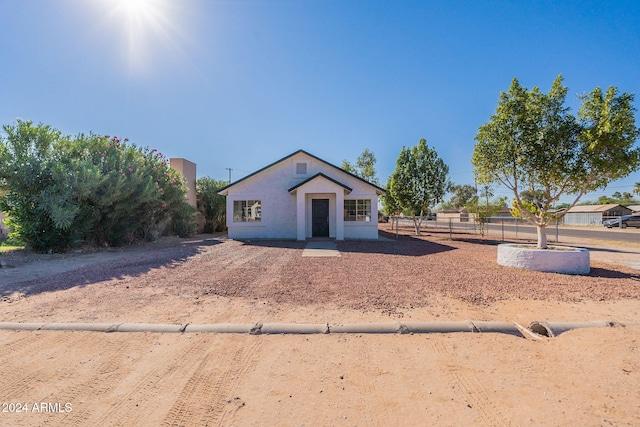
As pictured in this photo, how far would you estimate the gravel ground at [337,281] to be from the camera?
546 cm

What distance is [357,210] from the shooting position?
55.8ft

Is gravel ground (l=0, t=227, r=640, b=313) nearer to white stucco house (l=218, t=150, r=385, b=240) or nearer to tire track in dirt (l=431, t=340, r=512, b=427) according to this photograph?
tire track in dirt (l=431, t=340, r=512, b=427)

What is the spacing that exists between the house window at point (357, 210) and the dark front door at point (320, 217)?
47.6 inches

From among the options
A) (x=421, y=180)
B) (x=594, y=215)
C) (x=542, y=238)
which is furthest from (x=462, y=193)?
(x=542, y=238)

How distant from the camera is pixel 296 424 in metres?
2.21

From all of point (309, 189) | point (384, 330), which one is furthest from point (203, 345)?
point (309, 189)

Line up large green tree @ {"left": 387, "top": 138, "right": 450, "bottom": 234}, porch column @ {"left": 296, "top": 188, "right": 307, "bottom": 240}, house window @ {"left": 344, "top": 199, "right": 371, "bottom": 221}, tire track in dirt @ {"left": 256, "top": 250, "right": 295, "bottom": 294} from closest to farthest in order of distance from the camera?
tire track in dirt @ {"left": 256, "top": 250, "right": 295, "bottom": 294} → porch column @ {"left": 296, "top": 188, "right": 307, "bottom": 240} → house window @ {"left": 344, "top": 199, "right": 371, "bottom": 221} → large green tree @ {"left": 387, "top": 138, "right": 450, "bottom": 234}

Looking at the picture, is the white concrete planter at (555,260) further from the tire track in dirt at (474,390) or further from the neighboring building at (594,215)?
the neighboring building at (594,215)

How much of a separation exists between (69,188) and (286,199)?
9779mm

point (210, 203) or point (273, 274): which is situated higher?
point (210, 203)

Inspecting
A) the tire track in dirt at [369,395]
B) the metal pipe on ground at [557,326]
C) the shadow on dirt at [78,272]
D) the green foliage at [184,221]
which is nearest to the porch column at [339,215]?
the shadow on dirt at [78,272]

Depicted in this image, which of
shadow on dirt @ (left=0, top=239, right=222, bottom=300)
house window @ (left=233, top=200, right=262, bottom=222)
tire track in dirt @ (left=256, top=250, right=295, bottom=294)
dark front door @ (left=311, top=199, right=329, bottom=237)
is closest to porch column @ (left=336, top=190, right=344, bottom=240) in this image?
dark front door @ (left=311, top=199, right=329, bottom=237)

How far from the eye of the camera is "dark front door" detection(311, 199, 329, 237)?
55.6ft

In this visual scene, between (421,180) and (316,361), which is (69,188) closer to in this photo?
(316,361)
